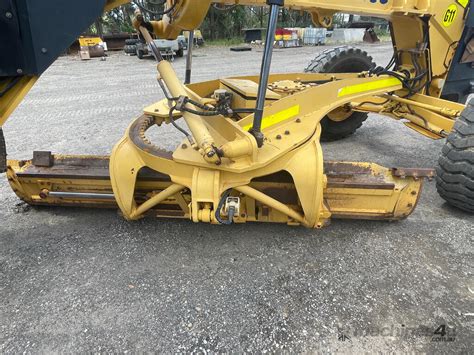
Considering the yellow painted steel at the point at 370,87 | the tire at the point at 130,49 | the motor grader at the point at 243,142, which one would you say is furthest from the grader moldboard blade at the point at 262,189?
the tire at the point at 130,49

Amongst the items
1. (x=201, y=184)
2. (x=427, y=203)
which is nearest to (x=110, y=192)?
(x=201, y=184)

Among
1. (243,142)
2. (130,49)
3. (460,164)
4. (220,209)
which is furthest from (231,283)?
(130,49)

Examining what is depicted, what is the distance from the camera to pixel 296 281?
223 centimetres

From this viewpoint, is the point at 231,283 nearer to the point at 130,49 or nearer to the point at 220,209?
the point at 220,209

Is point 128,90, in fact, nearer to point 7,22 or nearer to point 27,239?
point 27,239

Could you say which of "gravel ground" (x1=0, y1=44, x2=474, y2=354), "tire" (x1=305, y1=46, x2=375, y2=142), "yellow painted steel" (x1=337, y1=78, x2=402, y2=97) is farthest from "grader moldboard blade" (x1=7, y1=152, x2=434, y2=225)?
"tire" (x1=305, y1=46, x2=375, y2=142)

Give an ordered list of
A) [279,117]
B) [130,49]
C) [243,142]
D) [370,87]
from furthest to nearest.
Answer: [130,49], [370,87], [279,117], [243,142]

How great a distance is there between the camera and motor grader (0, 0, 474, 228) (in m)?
1.81

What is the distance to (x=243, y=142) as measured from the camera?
2.07 meters

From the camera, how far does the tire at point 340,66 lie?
451cm

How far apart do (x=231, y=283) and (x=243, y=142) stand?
91 cm

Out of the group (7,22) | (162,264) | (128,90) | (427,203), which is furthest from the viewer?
(128,90)

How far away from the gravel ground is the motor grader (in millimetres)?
206

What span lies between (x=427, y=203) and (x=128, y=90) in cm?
688
